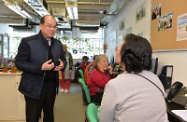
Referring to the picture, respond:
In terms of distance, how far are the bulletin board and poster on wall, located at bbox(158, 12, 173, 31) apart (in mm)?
46

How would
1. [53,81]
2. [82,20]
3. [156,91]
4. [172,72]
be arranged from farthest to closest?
[82,20], [172,72], [53,81], [156,91]

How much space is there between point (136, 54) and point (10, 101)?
2.86 m

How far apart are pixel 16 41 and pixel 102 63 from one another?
7883 mm

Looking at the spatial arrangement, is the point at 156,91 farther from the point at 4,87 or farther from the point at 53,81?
the point at 4,87

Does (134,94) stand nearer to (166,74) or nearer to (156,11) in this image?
(166,74)

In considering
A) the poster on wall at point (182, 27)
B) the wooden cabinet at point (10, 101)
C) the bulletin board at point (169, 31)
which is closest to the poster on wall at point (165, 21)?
the bulletin board at point (169, 31)

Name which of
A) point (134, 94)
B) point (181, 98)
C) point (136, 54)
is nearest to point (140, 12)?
point (181, 98)

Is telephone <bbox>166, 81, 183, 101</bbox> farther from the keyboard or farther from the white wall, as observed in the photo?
the white wall

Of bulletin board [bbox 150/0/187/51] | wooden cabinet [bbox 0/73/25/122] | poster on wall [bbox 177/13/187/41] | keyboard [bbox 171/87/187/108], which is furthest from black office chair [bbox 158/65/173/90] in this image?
wooden cabinet [bbox 0/73/25/122]

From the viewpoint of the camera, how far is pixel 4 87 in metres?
3.34

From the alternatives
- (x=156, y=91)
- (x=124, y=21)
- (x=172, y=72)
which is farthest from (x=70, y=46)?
(x=156, y=91)

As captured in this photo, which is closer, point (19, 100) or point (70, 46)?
point (19, 100)

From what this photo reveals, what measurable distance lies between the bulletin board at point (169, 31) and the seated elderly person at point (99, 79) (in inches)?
38.3

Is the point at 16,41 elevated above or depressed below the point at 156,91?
above
